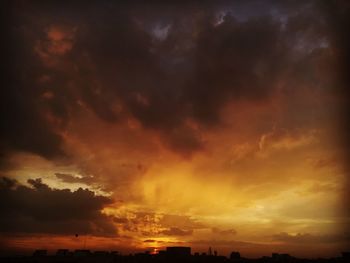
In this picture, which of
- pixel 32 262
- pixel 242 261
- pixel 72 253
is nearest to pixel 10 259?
pixel 32 262

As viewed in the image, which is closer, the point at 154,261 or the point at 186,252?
the point at 154,261

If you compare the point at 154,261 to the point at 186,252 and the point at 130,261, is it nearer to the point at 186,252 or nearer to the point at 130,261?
the point at 130,261

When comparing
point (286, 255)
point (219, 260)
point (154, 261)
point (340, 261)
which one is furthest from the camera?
point (286, 255)

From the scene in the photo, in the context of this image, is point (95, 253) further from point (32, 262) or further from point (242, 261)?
point (242, 261)

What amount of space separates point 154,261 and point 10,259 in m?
29.1

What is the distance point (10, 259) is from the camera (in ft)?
250

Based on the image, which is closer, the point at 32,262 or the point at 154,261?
the point at 32,262

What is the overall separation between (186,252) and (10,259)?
43877mm

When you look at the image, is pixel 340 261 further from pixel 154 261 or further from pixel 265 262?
pixel 154 261

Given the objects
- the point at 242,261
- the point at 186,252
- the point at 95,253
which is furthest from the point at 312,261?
the point at 95,253

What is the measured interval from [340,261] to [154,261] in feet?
121

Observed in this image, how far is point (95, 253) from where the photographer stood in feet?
323

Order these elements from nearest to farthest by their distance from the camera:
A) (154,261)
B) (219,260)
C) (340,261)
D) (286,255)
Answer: (340,261) < (154,261) < (219,260) < (286,255)

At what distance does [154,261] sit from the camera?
3130 inches
